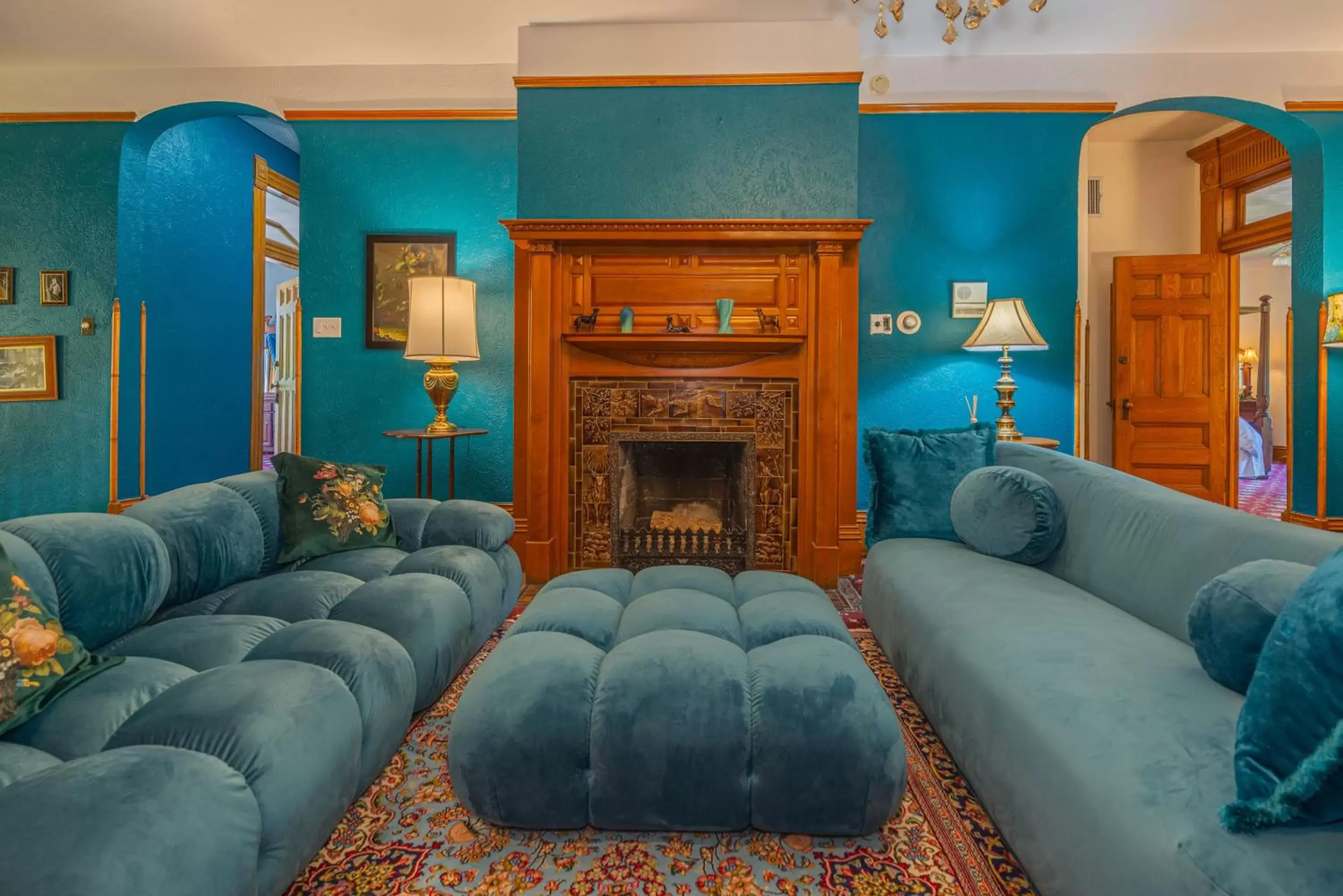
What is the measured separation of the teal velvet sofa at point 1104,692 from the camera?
83 centimetres

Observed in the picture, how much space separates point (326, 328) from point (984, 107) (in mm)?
4400

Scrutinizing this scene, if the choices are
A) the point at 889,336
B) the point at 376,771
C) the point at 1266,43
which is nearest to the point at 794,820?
the point at 376,771

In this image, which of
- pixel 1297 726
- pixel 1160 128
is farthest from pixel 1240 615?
pixel 1160 128

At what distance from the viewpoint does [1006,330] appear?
3658 mm

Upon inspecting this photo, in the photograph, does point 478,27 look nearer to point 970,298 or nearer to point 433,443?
point 433,443

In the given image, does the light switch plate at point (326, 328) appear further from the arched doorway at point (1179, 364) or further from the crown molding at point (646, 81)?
the arched doorway at point (1179, 364)

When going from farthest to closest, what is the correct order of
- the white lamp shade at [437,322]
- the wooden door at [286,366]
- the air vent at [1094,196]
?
the wooden door at [286,366]
the air vent at [1094,196]
the white lamp shade at [437,322]

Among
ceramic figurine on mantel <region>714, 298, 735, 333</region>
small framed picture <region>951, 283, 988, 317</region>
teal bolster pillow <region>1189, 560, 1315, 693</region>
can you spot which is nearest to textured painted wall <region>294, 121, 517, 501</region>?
ceramic figurine on mantel <region>714, 298, 735, 333</region>

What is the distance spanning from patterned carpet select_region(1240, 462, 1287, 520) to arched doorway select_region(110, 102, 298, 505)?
294 inches

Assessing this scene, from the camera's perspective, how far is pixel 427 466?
4.40 m

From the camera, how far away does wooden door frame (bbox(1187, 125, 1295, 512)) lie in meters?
4.76

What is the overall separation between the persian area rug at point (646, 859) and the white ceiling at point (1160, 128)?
5292 mm

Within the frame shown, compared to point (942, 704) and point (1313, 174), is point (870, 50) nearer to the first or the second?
point (1313, 174)

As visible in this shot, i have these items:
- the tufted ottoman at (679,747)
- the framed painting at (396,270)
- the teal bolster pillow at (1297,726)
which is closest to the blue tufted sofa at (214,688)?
the tufted ottoman at (679,747)
